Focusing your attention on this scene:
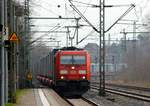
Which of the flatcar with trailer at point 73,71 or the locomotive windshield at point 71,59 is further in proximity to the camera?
the locomotive windshield at point 71,59

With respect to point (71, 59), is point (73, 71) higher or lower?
lower

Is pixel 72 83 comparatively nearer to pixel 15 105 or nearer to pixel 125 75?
pixel 15 105

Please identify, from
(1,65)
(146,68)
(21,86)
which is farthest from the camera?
(146,68)

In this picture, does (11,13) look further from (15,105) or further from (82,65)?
(82,65)

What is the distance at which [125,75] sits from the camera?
84.4 metres

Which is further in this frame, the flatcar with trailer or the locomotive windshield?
the locomotive windshield

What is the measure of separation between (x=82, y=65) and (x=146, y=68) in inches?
1640

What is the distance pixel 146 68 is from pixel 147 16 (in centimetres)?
768

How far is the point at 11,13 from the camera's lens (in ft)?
81.0

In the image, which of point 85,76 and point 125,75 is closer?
point 85,76

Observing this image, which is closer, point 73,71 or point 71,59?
point 73,71

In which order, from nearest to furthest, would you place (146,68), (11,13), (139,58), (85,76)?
(11,13), (85,76), (146,68), (139,58)

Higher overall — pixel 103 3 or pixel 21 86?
pixel 103 3

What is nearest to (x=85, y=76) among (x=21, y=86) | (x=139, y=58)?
(x=21, y=86)
